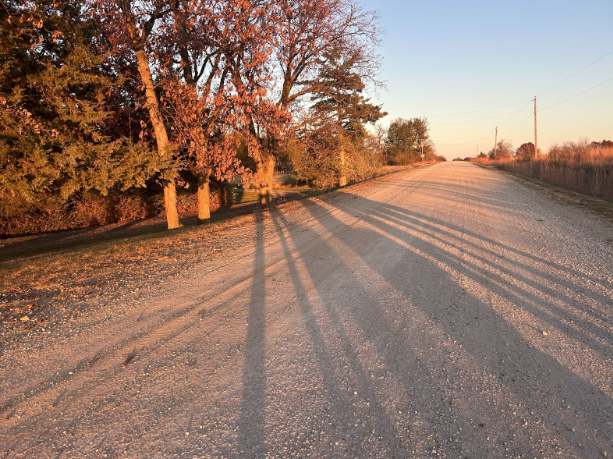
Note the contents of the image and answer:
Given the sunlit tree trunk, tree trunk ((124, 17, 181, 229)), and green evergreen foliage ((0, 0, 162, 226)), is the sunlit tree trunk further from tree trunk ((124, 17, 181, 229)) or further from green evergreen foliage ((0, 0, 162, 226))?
green evergreen foliage ((0, 0, 162, 226))

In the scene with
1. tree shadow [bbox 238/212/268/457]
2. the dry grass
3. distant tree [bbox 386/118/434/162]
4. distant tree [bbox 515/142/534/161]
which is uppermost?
distant tree [bbox 386/118/434/162]

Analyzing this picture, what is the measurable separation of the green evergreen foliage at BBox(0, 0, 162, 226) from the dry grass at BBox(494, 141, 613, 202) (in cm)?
1743

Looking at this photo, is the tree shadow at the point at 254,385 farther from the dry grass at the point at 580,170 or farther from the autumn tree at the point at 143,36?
the dry grass at the point at 580,170

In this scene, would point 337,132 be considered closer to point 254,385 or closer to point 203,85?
point 203,85

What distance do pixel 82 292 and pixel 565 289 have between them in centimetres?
693

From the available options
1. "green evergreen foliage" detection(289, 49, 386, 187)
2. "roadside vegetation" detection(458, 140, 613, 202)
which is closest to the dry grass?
"roadside vegetation" detection(458, 140, 613, 202)

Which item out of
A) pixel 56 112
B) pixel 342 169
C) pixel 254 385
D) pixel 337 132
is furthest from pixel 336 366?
pixel 342 169

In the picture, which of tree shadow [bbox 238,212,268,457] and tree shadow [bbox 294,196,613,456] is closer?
tree shadow [bbox 238,212,268,457]

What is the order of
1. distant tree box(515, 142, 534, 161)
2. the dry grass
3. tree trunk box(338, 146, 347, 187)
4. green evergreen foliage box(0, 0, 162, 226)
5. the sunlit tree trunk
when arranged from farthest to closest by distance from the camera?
distant tree box(515, 142, 534, 161)
tree trunk box(338, 146, 347, 187)
the dry grass
the sunlit tree trunk
green evergreen foliage box(0, 0, 162, 226)

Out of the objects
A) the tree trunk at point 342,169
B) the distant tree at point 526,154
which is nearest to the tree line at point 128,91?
the tree trunk at point 342,169

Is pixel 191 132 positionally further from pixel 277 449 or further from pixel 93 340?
pixel 277 449

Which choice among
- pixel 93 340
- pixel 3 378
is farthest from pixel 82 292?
pixel 3 378

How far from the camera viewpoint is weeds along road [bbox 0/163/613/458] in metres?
2.40

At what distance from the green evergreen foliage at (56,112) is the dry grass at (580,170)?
57.2ft
